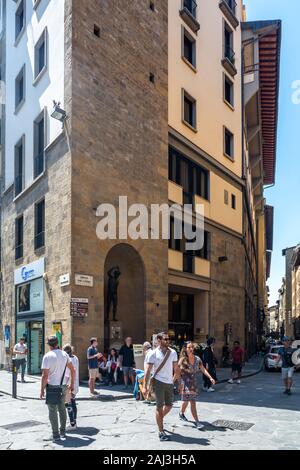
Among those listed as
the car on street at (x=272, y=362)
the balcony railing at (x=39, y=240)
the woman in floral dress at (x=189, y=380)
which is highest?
the balcony railing at (x=39, y=240)

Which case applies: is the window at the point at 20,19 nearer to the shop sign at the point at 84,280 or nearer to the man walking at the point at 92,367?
the shop sign at the point at 84,280

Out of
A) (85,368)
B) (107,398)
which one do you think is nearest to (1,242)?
(85,368)

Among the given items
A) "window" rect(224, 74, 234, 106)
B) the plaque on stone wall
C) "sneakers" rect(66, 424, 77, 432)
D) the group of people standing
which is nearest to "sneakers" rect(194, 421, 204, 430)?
"sneakers" rect(66, 424, 77, 432)

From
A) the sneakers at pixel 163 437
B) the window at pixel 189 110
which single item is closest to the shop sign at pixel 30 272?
the window at pixel 189 110

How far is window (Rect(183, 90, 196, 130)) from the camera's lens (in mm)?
25859

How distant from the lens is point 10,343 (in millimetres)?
23406

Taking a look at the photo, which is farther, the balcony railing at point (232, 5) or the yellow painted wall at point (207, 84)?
the balcony railing at point (232, 5)

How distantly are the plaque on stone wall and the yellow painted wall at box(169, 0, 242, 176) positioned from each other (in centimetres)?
1042

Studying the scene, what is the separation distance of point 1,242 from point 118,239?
8783 millimetres

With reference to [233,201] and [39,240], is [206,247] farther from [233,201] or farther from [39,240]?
[39,240]

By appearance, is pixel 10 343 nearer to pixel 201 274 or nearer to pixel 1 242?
pixel 1 242

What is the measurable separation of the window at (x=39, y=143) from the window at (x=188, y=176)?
6036 mm

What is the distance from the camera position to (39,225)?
21203 millimetres

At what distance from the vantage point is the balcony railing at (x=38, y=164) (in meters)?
21.2
